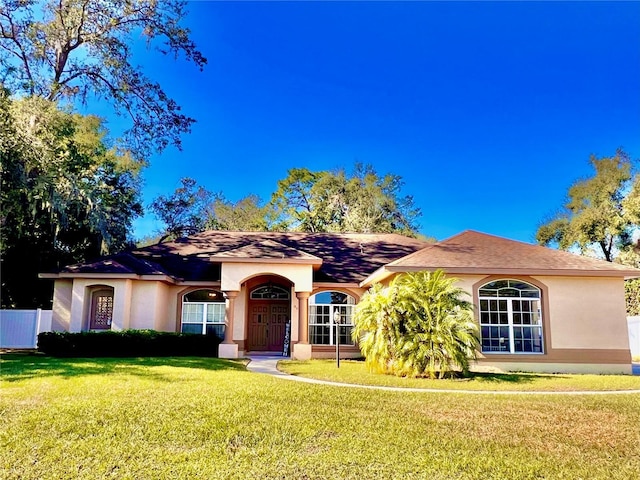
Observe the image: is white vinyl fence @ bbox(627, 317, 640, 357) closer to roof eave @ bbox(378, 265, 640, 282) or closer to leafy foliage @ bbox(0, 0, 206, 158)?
roof eave @ bbox(378, 265, 640, 282)

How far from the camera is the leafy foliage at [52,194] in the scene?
15742 millimetres

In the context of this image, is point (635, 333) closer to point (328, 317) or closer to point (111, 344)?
point (328, 317)

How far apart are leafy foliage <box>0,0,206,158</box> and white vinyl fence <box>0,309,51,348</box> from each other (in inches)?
331

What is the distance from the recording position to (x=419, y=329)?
39.6 feet

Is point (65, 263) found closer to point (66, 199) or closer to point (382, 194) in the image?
point (66, 199)

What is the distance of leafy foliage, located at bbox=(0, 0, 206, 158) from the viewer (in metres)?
18.3

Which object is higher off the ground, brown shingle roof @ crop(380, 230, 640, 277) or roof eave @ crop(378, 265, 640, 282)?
brown shingle roof @ crop(380, 230, 640, 277)

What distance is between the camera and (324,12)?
1584 centimetres

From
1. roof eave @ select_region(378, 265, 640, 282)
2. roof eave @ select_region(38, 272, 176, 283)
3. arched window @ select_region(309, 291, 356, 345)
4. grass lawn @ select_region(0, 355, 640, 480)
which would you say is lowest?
grass lawn @ select_region(0, 355, 640, 480)

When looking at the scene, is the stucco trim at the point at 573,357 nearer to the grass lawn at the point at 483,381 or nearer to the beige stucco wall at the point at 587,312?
the beige stucco wall at the point at 587,312

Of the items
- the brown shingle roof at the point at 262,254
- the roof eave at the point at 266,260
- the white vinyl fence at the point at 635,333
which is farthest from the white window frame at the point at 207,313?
the white vinyl fence at the point at 635,333

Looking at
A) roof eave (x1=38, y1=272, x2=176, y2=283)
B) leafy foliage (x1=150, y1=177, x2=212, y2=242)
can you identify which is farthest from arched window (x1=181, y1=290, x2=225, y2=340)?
leafy foliage (x1=150, y1=177, x2=212, y2=242)

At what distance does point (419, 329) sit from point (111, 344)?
9.98m

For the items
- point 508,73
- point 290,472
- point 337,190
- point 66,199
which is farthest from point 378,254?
point 337,190
